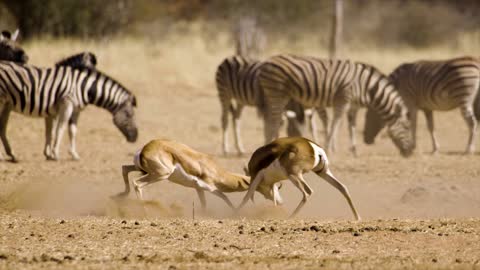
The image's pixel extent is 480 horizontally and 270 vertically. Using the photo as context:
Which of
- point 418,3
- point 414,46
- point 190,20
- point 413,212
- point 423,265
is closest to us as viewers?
point 423,265

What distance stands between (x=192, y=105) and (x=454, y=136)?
585 cm

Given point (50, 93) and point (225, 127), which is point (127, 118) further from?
point (225, 127)

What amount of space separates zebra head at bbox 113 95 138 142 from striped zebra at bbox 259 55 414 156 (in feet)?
7.50

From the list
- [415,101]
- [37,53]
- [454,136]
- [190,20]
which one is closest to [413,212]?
[415,101]

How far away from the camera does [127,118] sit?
17.6 metres

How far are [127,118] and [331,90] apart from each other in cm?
355

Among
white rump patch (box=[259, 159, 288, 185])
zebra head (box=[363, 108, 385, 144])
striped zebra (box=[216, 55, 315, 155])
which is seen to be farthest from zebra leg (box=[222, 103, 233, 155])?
white rump patch (box=[259, 159, 288, 185])

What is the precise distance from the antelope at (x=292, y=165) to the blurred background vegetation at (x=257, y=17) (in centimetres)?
1907

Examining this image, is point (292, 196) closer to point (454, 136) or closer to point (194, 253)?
point (194, 253)

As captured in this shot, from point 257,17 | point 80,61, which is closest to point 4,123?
point 80,61

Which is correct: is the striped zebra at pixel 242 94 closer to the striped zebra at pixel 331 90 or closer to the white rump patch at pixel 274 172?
the striped zebra at pixel 331 90

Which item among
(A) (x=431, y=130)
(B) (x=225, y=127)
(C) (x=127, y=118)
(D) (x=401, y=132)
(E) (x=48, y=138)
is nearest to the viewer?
(E) (x=48, y=138)

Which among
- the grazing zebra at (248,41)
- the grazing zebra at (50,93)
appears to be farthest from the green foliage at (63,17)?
the grazing zebra at (50,93)

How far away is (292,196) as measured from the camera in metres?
12.7
